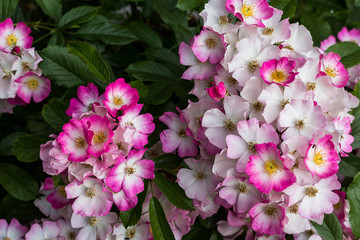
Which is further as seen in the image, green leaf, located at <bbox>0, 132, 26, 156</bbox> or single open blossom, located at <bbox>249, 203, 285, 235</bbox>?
green leaf, located at <bbox>0, 132, 26, 156</bbox>

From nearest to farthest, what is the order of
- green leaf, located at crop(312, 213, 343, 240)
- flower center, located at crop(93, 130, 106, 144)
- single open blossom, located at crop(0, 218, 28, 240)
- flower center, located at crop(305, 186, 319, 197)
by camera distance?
flower center, located at crop(93, 130, 106, 144), flower center, located at crop(305, 186, 319, 197), green leaf, located at crop(312, 213, 343, 240), single open blossom, located at crop(0, 218, 28, 240)

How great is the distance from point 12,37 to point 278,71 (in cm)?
73

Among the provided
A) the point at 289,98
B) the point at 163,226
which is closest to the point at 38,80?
the point at 163,226

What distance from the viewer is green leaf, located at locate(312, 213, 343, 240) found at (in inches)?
42.2

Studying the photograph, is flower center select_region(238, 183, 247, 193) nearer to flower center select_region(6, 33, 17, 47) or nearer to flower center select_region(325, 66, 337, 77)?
flower center select_region(325, 66, 337, 77)

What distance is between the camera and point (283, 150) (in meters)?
0.88

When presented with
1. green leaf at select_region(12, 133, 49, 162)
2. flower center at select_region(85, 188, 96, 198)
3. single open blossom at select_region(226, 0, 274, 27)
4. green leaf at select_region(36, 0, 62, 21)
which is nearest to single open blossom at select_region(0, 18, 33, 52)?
green leaf at select_region(36, 0, 62, 21)

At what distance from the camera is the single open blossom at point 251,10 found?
39.2 inches

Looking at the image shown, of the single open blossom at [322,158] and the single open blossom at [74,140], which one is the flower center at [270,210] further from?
the single open blossom at [74,140]

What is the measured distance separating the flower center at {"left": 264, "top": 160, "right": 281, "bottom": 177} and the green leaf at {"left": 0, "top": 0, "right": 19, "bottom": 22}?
0.86m

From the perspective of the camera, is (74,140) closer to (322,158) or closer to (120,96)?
(120,96)

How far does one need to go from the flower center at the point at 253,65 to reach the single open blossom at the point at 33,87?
59cm

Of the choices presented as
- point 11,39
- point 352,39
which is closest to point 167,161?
point 11,39

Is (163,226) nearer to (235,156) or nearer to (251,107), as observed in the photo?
(235,156)
